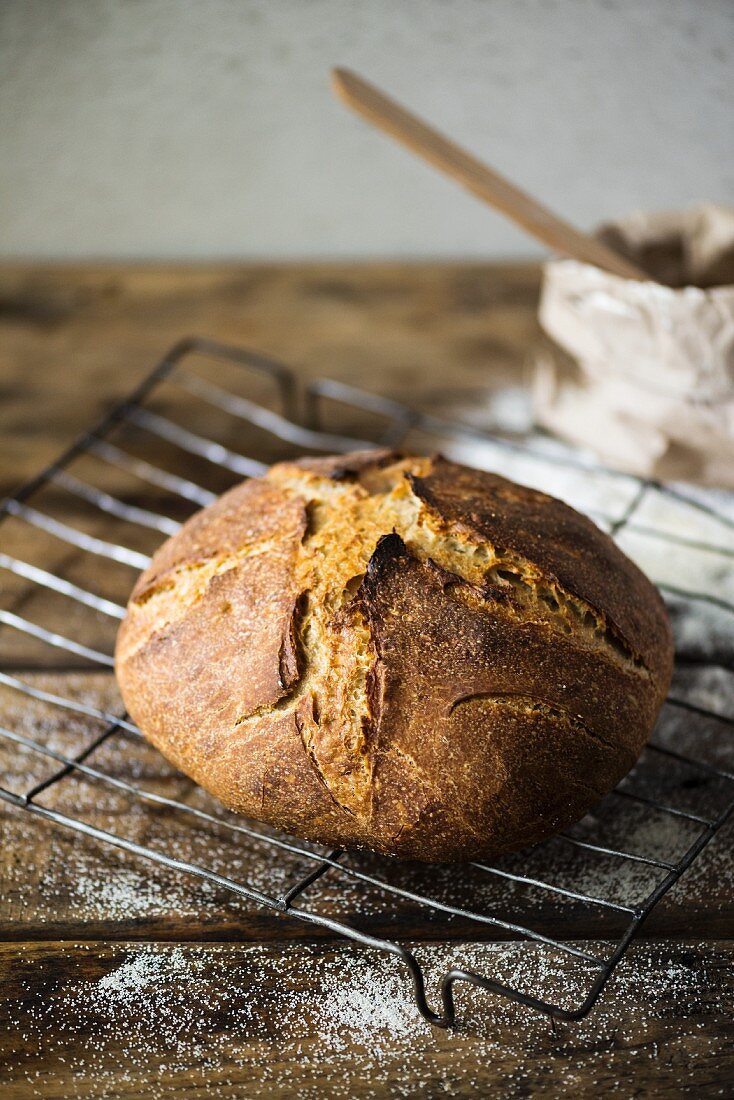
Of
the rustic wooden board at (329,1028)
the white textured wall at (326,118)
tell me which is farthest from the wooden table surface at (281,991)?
the white textured wall at (326,118)

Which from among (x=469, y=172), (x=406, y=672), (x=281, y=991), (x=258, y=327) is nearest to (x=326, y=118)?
(x=258, y=327)

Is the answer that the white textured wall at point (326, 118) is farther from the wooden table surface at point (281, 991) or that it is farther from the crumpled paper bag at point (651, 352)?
the wooden table surface at point (281, 991)

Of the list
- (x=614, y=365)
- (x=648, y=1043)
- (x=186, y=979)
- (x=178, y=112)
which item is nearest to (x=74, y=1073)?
(x=186, y=979)

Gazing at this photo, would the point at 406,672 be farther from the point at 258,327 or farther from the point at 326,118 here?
the point at 326,118

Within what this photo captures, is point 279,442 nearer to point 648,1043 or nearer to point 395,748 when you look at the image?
point 395,748

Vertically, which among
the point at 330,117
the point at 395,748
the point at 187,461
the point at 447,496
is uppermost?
the point at 330,117
